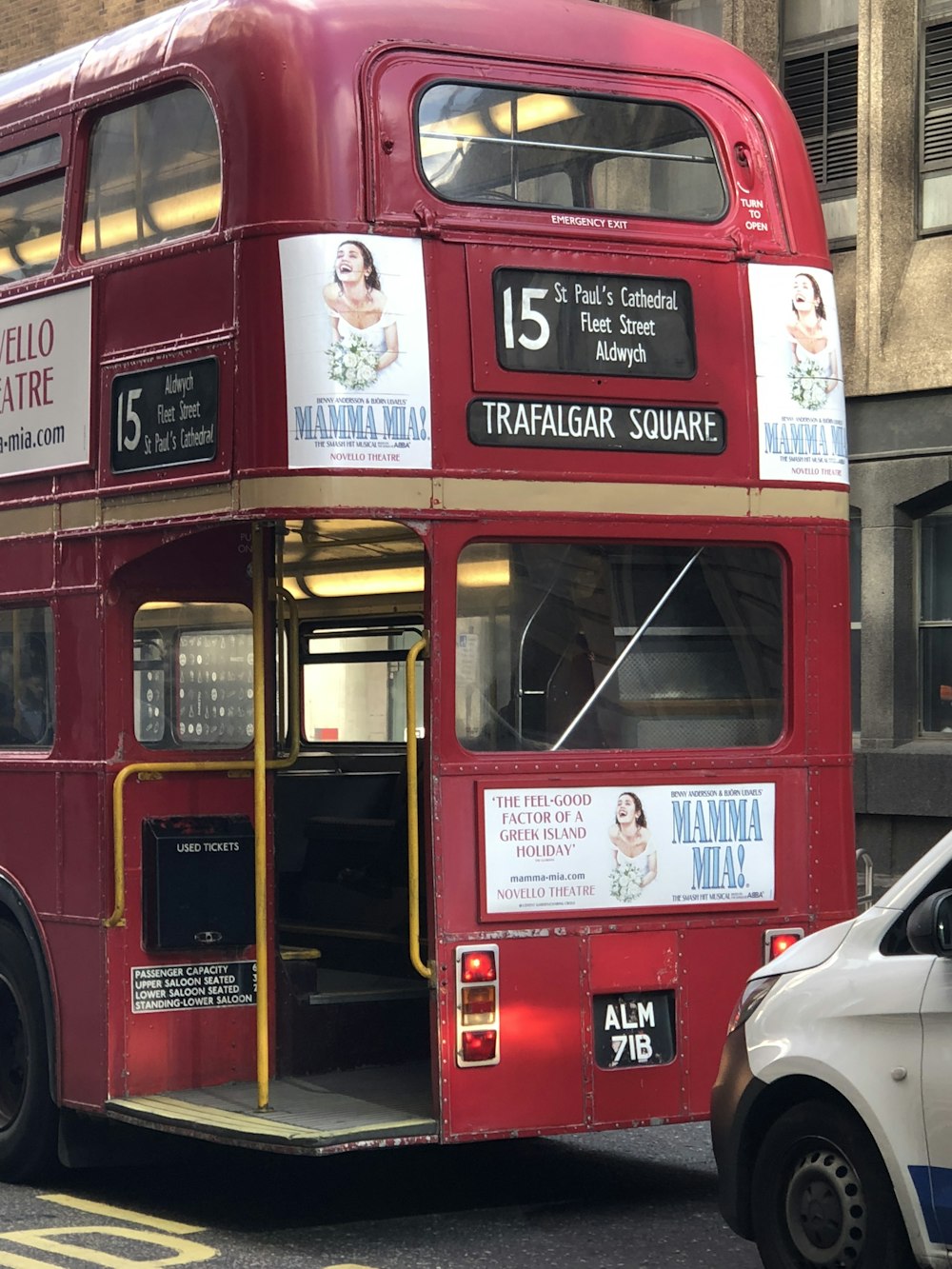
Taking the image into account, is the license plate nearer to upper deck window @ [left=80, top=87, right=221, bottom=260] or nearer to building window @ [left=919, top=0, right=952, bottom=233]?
upper deck window @ [left=80, top=87, right=221, bottom=260]

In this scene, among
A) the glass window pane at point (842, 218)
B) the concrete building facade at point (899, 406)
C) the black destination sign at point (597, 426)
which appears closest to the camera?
the black destination sign at point (597, 426)

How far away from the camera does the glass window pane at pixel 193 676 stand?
915 cm

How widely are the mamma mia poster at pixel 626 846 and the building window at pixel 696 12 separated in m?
13.4

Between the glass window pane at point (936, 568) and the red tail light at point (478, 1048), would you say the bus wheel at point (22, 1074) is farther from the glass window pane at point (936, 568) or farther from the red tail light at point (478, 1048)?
the glass window pane at point (936, 568)

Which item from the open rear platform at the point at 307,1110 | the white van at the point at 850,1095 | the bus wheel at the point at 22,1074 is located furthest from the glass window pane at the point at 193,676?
the white van at the point at 850,1095

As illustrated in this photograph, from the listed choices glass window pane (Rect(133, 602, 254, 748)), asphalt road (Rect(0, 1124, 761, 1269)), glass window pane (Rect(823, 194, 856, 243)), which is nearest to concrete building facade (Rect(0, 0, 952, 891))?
glass window pane (Rect(823, 194, 856, 243))

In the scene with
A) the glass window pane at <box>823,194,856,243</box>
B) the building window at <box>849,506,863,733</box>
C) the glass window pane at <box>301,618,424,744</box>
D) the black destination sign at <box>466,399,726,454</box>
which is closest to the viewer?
the black destination sign at <box>466,399,726,454</box>

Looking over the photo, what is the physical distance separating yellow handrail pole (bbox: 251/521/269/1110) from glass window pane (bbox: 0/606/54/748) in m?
0.96

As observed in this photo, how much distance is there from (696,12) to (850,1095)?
1625cm

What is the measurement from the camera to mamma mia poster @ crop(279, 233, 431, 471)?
8023 millimetres

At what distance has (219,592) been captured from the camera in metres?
9.31

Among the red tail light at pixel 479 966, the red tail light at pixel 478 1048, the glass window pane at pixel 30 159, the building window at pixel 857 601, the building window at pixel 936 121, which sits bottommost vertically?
the red tail light at pixel 478 1048

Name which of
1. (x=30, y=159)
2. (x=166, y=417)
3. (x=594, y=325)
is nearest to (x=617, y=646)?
(x=594, y=325)

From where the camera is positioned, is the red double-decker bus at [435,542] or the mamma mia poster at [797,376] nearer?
the red double-decker bus at [435,542]
